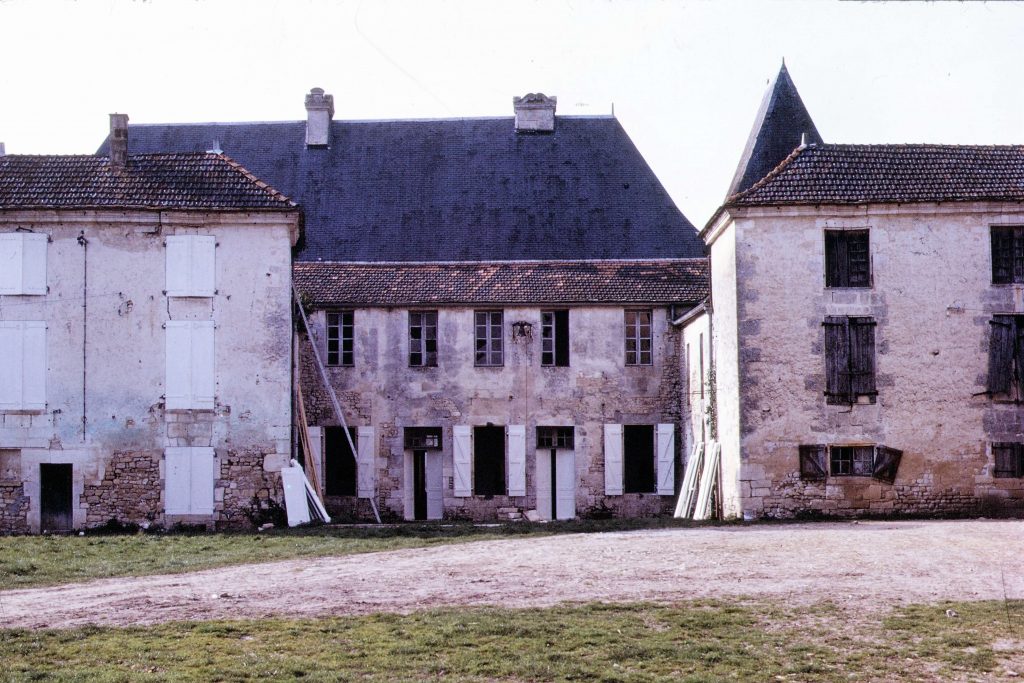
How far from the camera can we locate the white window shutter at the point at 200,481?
64.2ft

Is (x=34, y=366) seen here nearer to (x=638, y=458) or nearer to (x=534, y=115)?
(x=638, y=458)

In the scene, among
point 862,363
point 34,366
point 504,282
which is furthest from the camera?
point 504,282

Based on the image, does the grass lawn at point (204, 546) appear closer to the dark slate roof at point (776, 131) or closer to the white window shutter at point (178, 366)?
the white window shutter at point (178, 366)

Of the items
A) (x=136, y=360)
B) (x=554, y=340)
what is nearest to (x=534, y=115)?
(x=554, y=340)

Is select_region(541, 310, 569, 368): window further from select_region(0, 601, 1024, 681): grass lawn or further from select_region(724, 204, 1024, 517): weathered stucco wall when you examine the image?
select_region(0, 601, 1024, 681): grass lawn

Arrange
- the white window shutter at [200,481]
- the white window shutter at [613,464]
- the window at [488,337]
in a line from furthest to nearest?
the window at [488,337] → the white window shutter at [613,464] → the white window shutter at [200,481]

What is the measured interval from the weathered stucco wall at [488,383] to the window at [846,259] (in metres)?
5.39

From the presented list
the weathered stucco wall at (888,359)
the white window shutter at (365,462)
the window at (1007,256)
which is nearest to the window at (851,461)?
the weathered stucco wall at (888,359)

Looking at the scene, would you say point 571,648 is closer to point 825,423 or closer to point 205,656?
point 205,656

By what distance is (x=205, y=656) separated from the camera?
8.62 meters

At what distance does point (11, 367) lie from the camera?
64.7 ft

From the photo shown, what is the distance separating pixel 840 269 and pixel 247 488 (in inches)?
409

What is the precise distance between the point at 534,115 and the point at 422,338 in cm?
767

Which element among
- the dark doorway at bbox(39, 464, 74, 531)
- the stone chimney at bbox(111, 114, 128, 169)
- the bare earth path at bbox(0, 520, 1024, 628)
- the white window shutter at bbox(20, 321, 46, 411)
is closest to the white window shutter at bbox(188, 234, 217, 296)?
the stone chimney at bbox(111, 114, 128, 169)
